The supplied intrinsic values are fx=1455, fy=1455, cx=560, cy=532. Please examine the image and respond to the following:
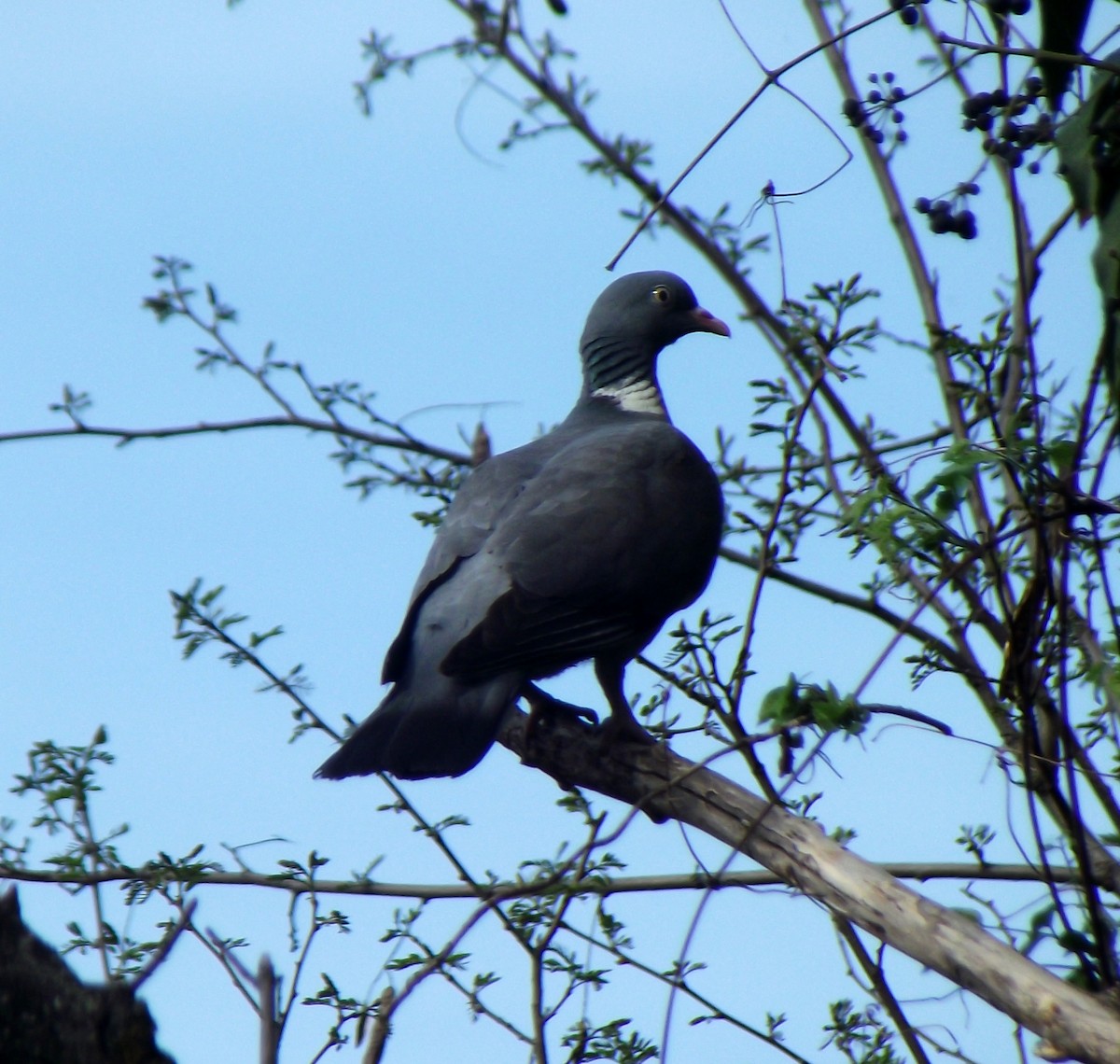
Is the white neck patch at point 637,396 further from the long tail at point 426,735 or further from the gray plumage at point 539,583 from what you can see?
the long tail at point 426,735

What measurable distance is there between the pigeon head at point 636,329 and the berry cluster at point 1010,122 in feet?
6.53

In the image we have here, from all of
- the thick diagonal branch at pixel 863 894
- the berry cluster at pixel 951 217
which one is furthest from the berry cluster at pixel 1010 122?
the thick diagonal branch at pixel 863 894

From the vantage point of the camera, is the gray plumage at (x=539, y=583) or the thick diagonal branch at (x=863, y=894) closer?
the thick diagonal branch at (x=863, y=894)

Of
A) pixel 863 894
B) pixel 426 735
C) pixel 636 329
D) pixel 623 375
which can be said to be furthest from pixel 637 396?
pixel 863 894

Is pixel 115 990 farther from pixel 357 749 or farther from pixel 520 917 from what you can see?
pixel 357 749

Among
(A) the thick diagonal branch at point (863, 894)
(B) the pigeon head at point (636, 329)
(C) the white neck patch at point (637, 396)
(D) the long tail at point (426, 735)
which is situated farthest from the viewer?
(B) the pigeon head at point (636, 329)

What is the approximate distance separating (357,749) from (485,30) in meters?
2.21

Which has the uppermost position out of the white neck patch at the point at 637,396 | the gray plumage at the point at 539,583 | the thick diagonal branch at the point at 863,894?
the white neck patch at the point at 637,396

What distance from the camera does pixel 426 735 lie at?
11.0 ft

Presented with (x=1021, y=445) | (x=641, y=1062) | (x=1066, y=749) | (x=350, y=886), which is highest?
(x=1021, y=445)

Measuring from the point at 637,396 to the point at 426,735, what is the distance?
177 centimetres

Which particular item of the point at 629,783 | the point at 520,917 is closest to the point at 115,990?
the point at 520,917

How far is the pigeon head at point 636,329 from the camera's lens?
4824 mm

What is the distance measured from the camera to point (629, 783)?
11.3 feet
